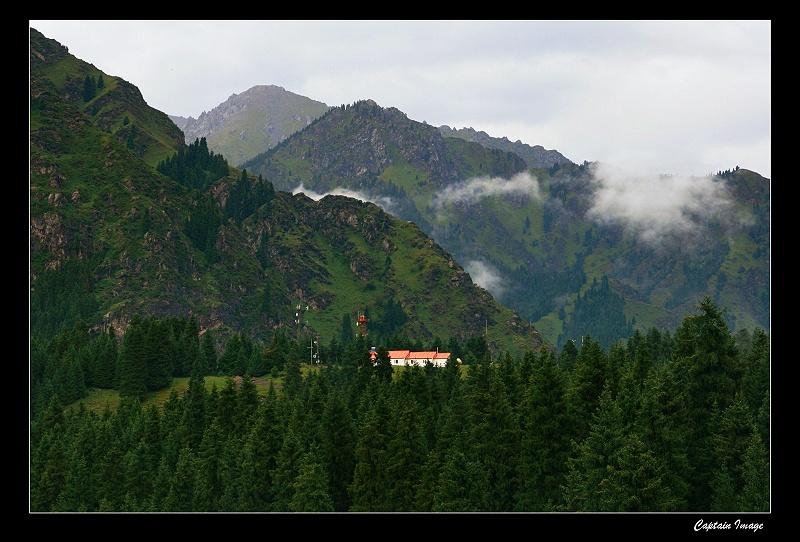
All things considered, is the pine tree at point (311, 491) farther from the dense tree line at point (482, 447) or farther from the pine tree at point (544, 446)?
the pine tree at point (544, 446)

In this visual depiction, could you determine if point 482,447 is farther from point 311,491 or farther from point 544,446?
point 311,491

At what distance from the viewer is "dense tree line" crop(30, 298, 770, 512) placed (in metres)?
84.1

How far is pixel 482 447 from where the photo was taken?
10038 centimetres

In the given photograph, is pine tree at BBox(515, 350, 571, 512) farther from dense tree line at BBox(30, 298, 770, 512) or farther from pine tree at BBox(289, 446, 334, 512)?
pine tree at BBox(289, 446, 334, 512)

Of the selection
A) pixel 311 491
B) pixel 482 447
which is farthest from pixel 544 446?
pixel 311 491

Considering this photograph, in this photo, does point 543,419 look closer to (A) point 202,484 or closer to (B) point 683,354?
(B) point 683,354

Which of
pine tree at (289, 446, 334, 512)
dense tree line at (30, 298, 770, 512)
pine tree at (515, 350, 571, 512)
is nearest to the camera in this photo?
dense tree line at (30, 298, 770, 512)

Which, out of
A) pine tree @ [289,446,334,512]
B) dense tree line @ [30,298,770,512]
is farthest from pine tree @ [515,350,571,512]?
pine tree @ [289,446,334,512]

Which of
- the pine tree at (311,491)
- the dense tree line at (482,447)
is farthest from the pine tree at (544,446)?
the pine tree at (311,491)

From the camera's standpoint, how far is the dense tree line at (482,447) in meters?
84.1

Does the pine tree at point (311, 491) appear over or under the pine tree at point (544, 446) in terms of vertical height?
under
